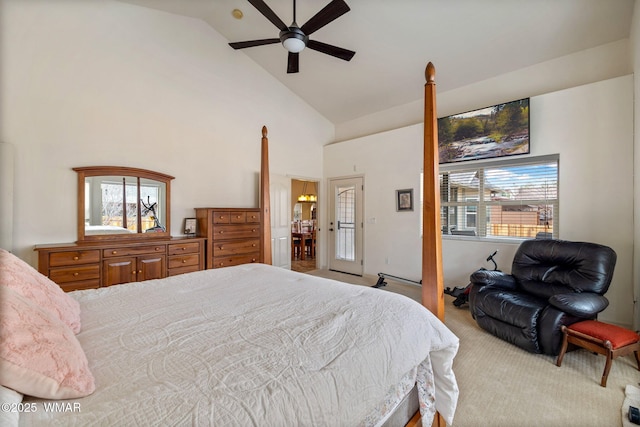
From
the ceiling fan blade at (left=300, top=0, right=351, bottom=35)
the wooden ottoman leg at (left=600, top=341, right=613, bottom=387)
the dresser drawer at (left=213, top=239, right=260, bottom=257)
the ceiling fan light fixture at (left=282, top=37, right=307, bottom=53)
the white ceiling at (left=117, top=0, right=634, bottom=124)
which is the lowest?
the wooden ottoman leg at (left=600, top=341, right=613, bottom=387)

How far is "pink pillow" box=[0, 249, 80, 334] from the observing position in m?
0.90

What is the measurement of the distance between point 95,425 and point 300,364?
0.52 metres

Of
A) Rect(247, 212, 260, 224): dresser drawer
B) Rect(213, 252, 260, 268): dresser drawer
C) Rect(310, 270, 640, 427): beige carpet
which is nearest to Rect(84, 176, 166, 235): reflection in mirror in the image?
Rect(213, 252, 260, 268): dresser drawer

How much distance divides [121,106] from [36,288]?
11.0 ft

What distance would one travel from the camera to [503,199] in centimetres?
390

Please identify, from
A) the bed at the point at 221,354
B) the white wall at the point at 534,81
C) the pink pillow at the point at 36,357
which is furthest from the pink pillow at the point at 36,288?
the white wall at the point at 534,81

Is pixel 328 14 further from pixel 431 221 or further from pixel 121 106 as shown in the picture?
pixel 121 106

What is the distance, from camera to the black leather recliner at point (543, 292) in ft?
7.53

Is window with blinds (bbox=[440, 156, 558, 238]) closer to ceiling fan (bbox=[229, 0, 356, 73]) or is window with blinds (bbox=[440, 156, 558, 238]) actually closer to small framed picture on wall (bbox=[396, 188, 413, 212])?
small framed picture on wall (bbox=[396, 188, 413, 212])

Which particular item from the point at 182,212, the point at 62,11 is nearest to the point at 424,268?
the point at 182,212

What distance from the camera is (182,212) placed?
4039mm

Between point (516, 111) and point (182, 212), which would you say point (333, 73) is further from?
point (182, 212)

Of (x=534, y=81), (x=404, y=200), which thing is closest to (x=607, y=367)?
(x=404, y=200)

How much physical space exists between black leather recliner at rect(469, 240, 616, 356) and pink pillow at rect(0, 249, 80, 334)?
3.15 meters
